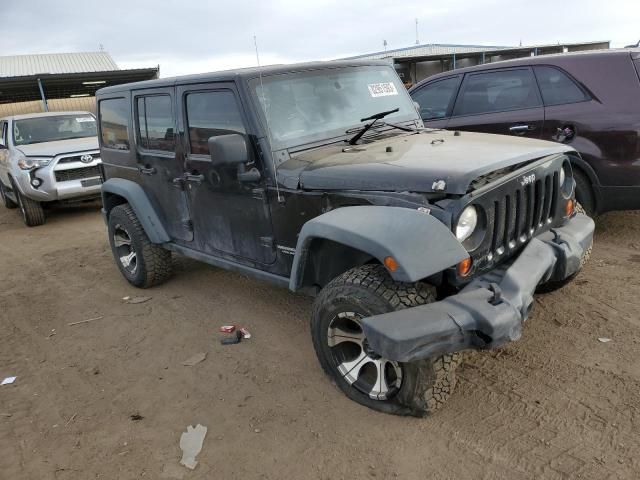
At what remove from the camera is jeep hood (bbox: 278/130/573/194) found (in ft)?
8.72

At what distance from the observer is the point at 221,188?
12.1ft

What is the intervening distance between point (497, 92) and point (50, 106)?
2028cm

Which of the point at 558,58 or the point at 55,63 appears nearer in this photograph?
the point at 558,58

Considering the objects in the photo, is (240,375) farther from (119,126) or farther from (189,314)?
(119,126)

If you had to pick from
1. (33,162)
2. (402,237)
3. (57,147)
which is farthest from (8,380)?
(57,147)

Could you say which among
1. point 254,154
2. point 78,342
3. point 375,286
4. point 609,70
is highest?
point 609,70

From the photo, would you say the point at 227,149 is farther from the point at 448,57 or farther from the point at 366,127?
the point at 448,57

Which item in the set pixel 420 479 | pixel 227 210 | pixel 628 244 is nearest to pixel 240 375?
pixel 227 210

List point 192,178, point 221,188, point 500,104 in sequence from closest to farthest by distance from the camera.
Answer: point 221,188 → point 192,178 → point 500,104

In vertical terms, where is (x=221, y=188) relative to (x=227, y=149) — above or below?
below

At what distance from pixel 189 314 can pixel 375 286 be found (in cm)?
231

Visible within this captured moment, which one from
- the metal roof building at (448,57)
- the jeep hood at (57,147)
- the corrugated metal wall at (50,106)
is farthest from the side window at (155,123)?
the metal roof building at (448,57)

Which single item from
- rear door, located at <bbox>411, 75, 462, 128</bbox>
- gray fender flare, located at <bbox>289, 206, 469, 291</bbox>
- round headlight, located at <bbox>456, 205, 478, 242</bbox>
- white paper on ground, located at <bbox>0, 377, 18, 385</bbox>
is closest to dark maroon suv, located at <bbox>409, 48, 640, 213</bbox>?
rear door, located at <bbox>411, 75, 462, 128</bbox>

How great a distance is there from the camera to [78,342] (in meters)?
4.09
